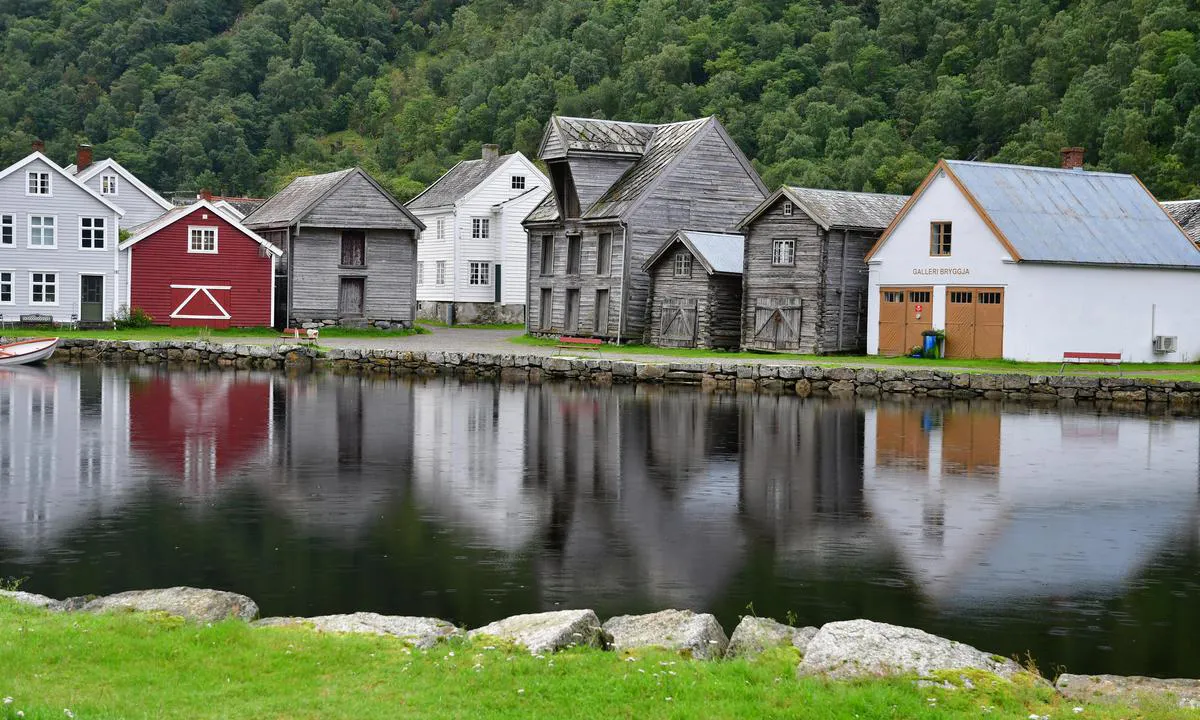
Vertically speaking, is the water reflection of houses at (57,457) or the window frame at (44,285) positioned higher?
the window frame at (44,285)

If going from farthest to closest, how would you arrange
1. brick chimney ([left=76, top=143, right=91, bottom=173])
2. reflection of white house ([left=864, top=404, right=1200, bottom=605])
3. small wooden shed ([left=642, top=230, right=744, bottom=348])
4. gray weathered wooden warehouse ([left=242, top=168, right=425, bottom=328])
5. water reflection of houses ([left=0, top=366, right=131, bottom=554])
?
1. brick chimney ([left=76, top=143, right=91, bottom=173])
2. gray weathered wooden warehouse ([left=242, top=168, right=425, bottom=328])
3. small wooden shed ([left=642, top=230, right=744, bottom=348])
4. water reflection of houses ([left=0, top=366, right=131, bottom=554])
5. reflection of white house ([left=864, top=404, right=1200, bottom=605])

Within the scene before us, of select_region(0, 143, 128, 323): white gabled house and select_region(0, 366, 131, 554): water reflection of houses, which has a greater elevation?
select_region(0, 143, 128, 323): white gabled house

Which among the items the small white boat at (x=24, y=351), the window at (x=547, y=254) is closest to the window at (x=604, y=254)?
the window at (x=547, y=254)

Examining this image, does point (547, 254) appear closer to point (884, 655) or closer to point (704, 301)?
point (704, 301)

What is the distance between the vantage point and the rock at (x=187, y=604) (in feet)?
41.3

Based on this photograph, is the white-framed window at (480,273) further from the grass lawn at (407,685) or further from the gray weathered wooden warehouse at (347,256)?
the grass lawn at (407,685)

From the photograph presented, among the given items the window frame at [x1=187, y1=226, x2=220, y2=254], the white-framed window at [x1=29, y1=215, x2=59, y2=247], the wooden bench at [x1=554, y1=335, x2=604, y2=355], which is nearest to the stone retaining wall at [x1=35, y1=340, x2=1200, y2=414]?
the wooden bench at [x1=554, y1=335, x2=604, y2=355]

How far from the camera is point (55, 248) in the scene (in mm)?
61562

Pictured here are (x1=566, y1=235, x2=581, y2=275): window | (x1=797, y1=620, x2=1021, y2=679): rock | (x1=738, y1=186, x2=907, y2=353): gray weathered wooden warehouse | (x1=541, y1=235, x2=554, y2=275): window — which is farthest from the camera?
(x1=541, y1=235, x2=554, y2=275): window

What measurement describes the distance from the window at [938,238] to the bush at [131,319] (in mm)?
34041

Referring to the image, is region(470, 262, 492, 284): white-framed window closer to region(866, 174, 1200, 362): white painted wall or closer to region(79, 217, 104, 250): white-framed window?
region(79, 217, 104, 250): white-framed window

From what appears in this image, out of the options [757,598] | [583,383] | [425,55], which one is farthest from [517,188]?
[425,55]

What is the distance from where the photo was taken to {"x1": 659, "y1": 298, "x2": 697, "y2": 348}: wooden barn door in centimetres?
5734

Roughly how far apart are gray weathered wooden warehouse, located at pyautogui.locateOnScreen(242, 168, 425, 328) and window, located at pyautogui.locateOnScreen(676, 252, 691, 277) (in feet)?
44.5
